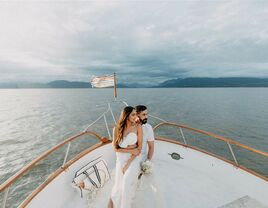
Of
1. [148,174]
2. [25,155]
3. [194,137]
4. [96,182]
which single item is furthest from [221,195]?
[25,155]

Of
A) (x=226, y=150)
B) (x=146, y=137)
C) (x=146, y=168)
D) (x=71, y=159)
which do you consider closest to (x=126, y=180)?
(x=146, y=168)

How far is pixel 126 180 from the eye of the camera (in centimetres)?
221

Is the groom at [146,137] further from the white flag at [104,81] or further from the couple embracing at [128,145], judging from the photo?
the white flag at [104,81]

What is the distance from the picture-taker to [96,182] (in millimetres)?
2758

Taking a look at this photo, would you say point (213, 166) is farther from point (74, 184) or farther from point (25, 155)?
point (25, 155)

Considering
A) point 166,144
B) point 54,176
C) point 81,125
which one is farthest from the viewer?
point 81,125

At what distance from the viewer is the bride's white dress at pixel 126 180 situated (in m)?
2.13

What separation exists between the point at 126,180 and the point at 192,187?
5.06 feet

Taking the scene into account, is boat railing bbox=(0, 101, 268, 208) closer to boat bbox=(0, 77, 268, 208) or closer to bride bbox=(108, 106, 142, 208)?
boat bbox=(0, 77, 268, 208)

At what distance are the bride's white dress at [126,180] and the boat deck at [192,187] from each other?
1.04ft

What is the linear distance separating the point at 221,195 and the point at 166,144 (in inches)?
58.0

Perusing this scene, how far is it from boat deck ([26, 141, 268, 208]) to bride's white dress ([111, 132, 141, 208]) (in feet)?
1.04

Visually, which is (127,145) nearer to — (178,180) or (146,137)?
(146,137)

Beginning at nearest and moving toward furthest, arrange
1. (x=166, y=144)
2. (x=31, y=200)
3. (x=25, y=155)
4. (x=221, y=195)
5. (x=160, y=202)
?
1. (x=31, y=200)
2. (x=160, y=202)
3. (x=221, y=195)
4. (x=166, y=144)
5. (x=25, y=155)
